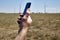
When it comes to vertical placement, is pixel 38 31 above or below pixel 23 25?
below

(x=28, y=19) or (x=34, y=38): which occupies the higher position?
(x=28, y=19)

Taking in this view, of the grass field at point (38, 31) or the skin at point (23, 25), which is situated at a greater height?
the skin at point (23, 25)

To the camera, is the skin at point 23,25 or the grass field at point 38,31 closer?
the skin at point 23,25

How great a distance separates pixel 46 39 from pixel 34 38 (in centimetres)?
84

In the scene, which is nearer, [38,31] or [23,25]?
[23,25]

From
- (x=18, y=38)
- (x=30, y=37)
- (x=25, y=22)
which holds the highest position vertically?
(x=25, y=22)

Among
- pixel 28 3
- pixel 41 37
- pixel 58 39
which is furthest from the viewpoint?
pixel 41 37

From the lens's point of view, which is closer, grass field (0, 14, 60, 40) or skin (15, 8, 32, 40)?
skin (15, 8, 32, 40)

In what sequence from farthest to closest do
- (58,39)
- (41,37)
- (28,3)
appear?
1. (41,37)
2. (58,39)
3. (28,3)

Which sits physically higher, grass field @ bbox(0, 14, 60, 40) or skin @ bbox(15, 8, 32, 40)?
skin @ bbox(15, 8, 32, 40)

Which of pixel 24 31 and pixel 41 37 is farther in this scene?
pixel 41 37

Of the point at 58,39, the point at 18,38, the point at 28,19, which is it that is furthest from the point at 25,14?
the point at 58,39

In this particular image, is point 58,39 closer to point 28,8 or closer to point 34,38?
point 34,38

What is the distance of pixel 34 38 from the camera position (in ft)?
34.8
